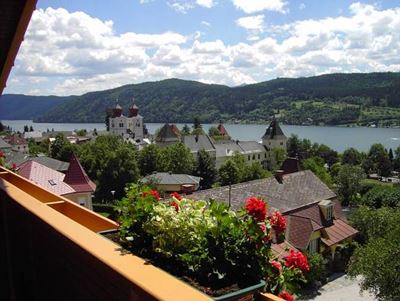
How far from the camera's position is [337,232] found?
23969 millimetres

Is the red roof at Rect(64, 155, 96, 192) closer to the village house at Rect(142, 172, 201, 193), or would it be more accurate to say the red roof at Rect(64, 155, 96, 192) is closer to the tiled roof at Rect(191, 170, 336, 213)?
the tiled roof at Rect(191, 170, 336, 213)

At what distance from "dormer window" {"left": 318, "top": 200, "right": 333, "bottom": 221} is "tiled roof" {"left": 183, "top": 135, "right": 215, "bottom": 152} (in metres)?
39.9

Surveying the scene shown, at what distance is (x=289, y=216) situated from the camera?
2275 centimetres

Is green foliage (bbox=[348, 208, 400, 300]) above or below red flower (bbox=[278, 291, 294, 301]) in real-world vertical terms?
below

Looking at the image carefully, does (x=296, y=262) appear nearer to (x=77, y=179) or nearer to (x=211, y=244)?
Result: (x=211, y=244)

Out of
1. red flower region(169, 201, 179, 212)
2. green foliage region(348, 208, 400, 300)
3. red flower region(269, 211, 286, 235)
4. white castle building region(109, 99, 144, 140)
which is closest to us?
red flower region(169, 201, 179, 212)

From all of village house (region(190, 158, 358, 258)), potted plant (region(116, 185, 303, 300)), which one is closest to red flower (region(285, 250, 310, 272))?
potted plant (region(116, 185, 303, 300))

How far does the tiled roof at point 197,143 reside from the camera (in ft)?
212

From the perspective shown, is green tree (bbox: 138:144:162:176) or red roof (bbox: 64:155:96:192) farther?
green tree (bbox: 138:144:162:176)

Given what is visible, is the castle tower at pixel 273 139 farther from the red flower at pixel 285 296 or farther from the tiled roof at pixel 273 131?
the red flower at pixel 285 296

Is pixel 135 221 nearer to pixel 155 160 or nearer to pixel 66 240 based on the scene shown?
pixel 66 240

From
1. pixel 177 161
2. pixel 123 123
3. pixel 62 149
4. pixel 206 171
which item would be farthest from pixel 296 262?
pixel 123 123

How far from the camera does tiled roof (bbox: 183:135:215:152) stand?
64581 mm

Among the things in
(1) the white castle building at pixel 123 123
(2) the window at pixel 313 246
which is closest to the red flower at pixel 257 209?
(2) the window at pixel 313 246
